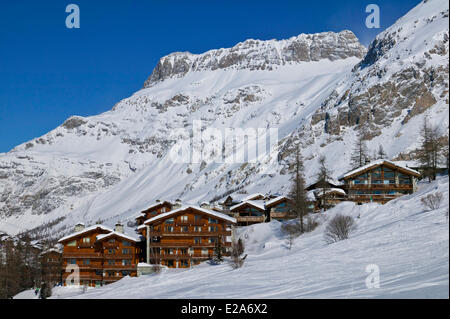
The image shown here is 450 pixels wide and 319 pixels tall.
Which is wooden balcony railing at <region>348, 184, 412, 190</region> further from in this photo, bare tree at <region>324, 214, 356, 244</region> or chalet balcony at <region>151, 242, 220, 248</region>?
bare tree at <region>324, 214, 356, 244</region>

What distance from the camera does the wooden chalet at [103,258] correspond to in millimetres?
60719

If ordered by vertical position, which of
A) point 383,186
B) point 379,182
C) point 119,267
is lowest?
point 119,267

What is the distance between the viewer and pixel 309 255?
35500mm

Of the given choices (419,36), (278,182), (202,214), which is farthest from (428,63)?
(202,214)

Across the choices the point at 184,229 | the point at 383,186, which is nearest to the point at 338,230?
the point at 184,229

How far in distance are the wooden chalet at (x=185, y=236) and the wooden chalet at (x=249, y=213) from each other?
539 inches

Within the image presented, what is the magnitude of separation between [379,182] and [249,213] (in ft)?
65.3

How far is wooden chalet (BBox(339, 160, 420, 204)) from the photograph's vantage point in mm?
66812

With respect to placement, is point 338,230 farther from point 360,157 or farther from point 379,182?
point 360,157

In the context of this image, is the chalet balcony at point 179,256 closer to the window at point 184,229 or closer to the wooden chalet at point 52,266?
the window at point 184,229

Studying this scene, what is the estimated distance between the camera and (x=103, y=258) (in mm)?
60750

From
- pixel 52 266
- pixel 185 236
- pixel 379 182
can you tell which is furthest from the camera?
pixel 379 182
